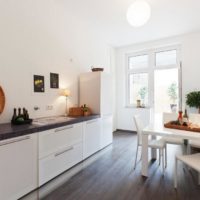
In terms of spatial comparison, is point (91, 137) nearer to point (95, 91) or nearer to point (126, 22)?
point (95, 91)

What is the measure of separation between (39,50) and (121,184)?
259cm

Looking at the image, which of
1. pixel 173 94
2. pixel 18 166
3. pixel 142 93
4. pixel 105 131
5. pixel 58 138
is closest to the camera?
pixel 18 166

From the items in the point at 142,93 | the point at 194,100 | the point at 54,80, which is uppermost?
the point at 54,80

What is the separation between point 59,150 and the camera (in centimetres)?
241

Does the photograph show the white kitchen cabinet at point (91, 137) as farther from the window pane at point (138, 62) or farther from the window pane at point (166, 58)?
the window pane at point (166, 58)

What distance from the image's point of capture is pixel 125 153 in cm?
339

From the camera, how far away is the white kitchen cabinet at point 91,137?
3.03 m

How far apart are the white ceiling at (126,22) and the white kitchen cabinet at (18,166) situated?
106 inches

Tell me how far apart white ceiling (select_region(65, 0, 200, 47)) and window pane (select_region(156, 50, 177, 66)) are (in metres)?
0.54

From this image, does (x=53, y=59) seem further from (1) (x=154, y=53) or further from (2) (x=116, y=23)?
(1) (x=154, y=53)

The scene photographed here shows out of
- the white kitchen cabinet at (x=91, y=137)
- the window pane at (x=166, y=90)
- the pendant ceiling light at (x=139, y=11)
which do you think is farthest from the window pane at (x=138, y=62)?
the pendant ceiling light at (x=139, y=11)

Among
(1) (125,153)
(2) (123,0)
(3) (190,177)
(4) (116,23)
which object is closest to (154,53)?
(4) (116,23)

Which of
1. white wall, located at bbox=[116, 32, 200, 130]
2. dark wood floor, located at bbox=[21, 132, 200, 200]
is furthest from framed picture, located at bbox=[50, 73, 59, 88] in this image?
white wall, located at bbox=[116, 32, 200, 130]

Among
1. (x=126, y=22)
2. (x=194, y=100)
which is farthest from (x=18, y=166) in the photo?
(x=194, y=100)
